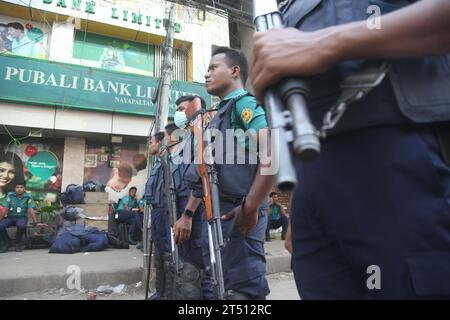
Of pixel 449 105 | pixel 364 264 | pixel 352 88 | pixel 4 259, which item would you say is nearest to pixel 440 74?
pixel 449 105

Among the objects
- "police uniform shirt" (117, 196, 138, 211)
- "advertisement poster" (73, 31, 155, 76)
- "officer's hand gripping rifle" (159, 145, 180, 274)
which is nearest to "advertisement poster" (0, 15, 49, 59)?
"advertisement poster" (73, 31, 155, 76)

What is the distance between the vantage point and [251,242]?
6.56 ft

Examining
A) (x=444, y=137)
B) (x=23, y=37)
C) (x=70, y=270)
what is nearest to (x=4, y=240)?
(x=70, y=270)

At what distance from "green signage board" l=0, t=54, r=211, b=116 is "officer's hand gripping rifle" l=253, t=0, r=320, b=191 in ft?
26.3

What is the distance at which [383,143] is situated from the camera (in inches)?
28.3

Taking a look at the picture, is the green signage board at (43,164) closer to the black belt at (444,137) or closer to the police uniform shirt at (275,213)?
the police uniform shirt at (275,213)

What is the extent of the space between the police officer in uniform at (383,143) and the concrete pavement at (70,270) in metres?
3.89

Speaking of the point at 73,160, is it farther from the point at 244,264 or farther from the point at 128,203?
the point at 244,264

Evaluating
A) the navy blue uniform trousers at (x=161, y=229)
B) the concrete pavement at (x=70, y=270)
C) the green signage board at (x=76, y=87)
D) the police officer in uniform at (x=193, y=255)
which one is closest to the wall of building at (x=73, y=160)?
the green signage board at (x=76, y=87)

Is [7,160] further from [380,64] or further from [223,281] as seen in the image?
[380,64]

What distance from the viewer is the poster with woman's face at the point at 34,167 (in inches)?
320

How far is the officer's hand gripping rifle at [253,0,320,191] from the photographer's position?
60 centimetres

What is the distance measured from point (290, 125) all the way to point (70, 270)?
421cm
